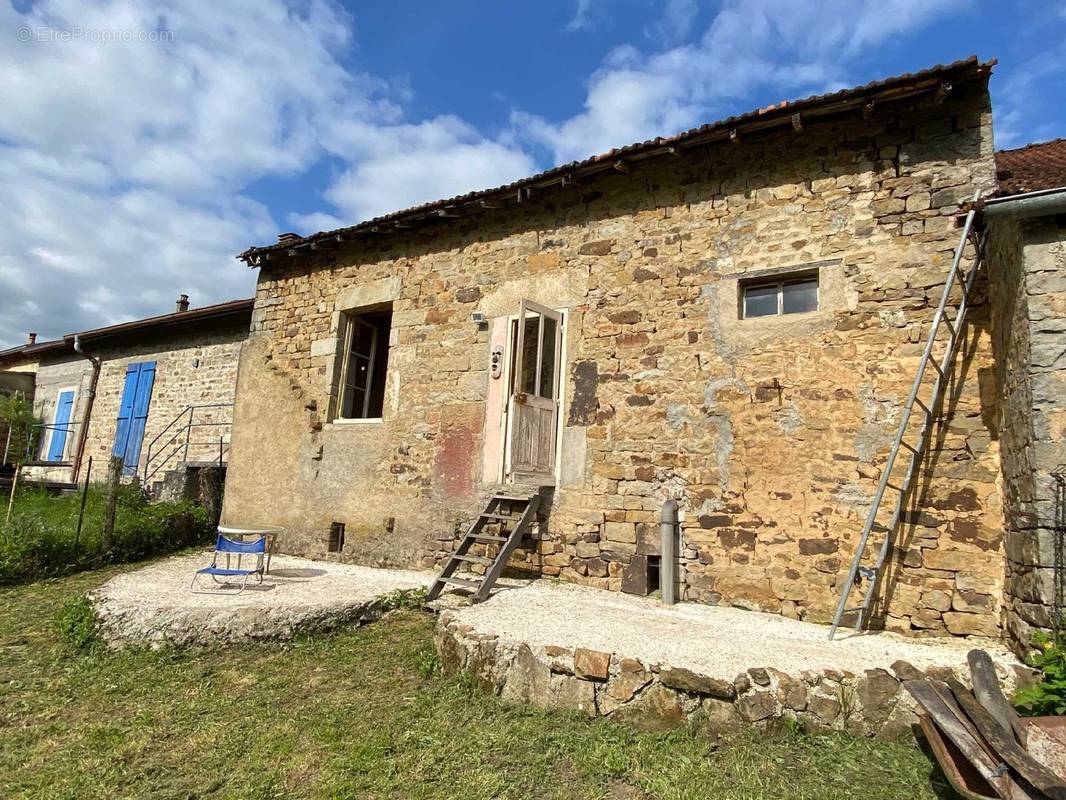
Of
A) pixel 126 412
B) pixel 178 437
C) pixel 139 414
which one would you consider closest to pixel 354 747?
pixel 178 437

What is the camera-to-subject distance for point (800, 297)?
525cm

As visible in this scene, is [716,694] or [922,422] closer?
[716,694]

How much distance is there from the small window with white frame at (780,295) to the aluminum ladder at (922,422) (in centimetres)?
99

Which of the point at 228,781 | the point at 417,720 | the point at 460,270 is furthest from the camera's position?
the point at 460,270

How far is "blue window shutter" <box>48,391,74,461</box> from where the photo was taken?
12805 mm

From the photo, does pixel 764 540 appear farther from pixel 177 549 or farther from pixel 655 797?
pixel 177 549

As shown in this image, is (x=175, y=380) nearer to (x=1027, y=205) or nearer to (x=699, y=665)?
(x=699, y=665)

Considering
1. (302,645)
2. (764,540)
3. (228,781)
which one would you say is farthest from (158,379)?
(764,540)

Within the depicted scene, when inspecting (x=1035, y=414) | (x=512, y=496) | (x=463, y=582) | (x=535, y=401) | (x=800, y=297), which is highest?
(x=800, y=297)

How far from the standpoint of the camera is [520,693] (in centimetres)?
356

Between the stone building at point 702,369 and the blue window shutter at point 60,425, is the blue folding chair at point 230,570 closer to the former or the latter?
the stone building at point 702,369

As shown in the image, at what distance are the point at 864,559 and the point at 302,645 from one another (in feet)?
14.4

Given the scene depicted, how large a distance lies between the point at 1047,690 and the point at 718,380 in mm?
3023

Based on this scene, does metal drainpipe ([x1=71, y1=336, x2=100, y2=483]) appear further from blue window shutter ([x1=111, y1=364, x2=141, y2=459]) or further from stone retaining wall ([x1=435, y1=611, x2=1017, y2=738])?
stone retaining wall ([x1=435, y1=611, x2=1017, y2=738])
